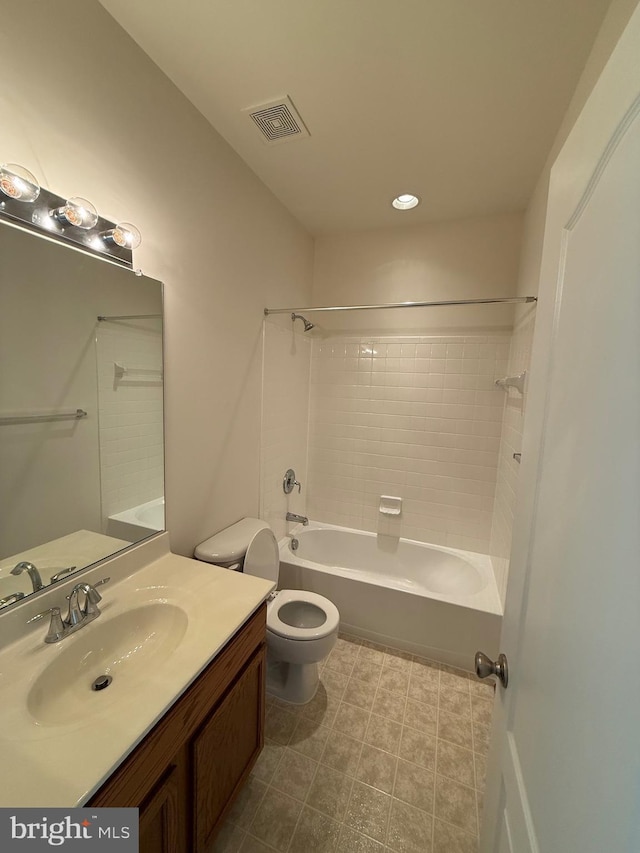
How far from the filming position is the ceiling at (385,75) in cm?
106

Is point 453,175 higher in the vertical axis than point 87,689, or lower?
higher

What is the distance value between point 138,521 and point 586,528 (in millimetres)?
1409

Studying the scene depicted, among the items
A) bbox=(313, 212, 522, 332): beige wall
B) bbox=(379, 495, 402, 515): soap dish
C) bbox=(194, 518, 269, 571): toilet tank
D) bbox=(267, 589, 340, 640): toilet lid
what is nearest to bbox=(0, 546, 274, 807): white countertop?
bbox=(194, 518, 269, 571): toilet tank

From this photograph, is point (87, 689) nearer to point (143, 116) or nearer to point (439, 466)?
point (143, 116)

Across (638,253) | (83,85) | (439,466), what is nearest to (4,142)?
(83,85)

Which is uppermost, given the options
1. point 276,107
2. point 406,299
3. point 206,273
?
point 276,107

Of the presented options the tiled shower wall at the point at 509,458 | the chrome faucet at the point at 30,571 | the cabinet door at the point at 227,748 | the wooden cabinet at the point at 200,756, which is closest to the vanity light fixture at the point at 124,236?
the chrome faucet at the point at 30,571

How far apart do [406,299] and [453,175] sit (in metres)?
0.77

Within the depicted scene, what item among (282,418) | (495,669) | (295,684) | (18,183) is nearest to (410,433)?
(282,418)

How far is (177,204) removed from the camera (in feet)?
4.50

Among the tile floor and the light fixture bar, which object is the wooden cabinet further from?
the light fixture bar

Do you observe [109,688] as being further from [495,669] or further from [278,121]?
[278,121]

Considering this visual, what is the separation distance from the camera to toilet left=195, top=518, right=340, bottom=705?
1559mm

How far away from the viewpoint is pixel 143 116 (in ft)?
3.98
